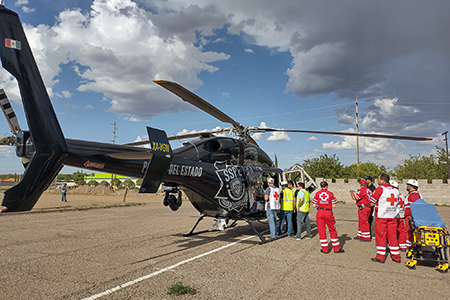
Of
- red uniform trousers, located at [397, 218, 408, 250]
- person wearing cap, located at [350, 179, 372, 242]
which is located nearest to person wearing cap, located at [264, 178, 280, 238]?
person wearing cap, located at [350, 179, 372, 242]

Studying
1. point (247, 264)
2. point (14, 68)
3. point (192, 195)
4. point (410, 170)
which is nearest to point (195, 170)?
point (192, 195)

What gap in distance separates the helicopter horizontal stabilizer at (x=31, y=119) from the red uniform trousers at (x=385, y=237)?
7230 millimetres

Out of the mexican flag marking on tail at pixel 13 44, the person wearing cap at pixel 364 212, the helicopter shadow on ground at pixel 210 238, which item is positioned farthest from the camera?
the person wearing cap at pixel 364 212

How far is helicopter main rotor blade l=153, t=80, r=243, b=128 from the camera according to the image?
6627 mm

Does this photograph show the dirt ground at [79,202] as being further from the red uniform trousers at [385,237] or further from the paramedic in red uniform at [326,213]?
the red uniform trousers at [385,237]

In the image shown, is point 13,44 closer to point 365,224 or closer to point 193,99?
point 193,99

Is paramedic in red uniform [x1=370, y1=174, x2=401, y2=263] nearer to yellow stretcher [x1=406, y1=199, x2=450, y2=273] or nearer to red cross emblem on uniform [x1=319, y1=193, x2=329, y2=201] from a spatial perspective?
yellow stretcher [x1=406, y1=199, x2=450, y2=273]

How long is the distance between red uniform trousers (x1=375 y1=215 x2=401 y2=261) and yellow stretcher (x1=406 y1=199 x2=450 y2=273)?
364 mm

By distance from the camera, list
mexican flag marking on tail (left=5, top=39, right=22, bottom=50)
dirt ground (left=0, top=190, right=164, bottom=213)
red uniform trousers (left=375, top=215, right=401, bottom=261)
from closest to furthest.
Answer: mexican flag marking on tail (left=5, top=39, right=22, bottom=50), red uniform trousers (left=375, top=215, right=401, bottom=261), dirt ground (left=0, top=190, right=164, bottom=213)

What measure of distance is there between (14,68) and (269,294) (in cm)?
563

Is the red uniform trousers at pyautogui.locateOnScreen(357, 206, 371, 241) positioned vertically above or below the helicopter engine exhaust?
below

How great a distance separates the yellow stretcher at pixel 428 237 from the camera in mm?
6211

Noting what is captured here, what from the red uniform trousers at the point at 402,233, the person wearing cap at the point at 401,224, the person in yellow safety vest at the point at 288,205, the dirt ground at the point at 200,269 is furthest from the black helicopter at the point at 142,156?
the red uniform trousers at the point at 402,233

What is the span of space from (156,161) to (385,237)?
577 cm
